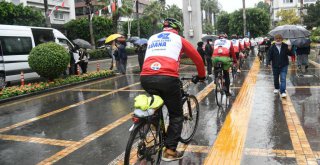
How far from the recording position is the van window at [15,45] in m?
14.8

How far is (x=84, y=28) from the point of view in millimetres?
40938

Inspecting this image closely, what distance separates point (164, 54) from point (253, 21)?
46.1 metres

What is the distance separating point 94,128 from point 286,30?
7.27 metres

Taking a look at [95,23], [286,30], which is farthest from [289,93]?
[95,23]

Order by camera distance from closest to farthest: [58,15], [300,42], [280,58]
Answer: [280,58], [300,42], [58,15]

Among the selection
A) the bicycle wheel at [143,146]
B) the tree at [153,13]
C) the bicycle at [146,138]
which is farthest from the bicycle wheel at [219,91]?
the tree at [153,13]

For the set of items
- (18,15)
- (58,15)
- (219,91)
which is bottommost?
(219,91)

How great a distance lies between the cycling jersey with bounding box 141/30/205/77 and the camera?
15.4 feet

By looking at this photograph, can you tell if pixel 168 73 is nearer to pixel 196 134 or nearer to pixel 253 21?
pixel 196 134

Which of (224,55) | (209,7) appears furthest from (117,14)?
(209,7)

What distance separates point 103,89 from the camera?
1334 cm

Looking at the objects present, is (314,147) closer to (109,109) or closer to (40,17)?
(109,109)

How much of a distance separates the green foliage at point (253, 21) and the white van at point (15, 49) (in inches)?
1413

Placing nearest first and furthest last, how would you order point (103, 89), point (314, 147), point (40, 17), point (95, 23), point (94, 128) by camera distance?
point (314, 147) < point (94, 128) < point (103, 89) < point (40, 17) < point (95, 23)
